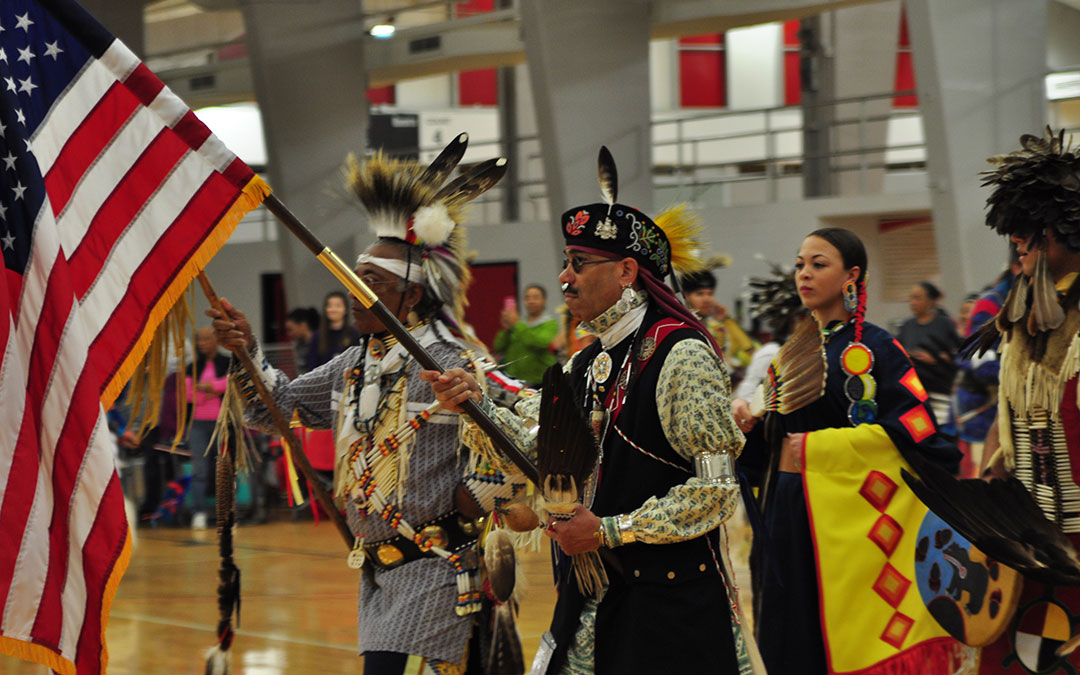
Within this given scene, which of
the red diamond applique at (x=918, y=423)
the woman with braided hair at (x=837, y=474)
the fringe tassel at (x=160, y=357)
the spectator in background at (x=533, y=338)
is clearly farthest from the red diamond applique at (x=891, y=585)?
the spectator in background at (x=533, y=338)

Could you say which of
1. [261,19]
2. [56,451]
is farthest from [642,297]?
[261,19]

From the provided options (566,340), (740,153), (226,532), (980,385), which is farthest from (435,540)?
(740,153)

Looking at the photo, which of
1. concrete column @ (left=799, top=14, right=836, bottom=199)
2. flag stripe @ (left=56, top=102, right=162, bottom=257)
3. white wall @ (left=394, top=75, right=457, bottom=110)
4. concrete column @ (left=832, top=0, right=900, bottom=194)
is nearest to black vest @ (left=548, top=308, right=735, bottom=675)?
flag stripe @ (left=56, top=102, right=162, bottom=257)

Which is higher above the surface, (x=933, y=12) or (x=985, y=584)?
(x=933, y=12)

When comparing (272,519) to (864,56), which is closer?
(272,519)

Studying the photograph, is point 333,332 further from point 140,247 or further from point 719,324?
point 140,247

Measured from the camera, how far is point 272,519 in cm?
1078

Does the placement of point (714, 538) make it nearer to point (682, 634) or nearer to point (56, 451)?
point (682, 634)

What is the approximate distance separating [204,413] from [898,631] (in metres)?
6.94

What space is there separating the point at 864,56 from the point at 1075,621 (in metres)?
14.0

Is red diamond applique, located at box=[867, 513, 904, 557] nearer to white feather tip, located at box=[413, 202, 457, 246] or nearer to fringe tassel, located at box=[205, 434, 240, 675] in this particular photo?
white feather tip, located at box=[413, 202, 457, 246]

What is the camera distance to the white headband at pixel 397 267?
3.60 m

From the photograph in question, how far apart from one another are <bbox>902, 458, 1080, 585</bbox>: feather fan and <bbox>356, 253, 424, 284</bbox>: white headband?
1.57 m

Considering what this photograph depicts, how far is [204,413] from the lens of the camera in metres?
9.95
